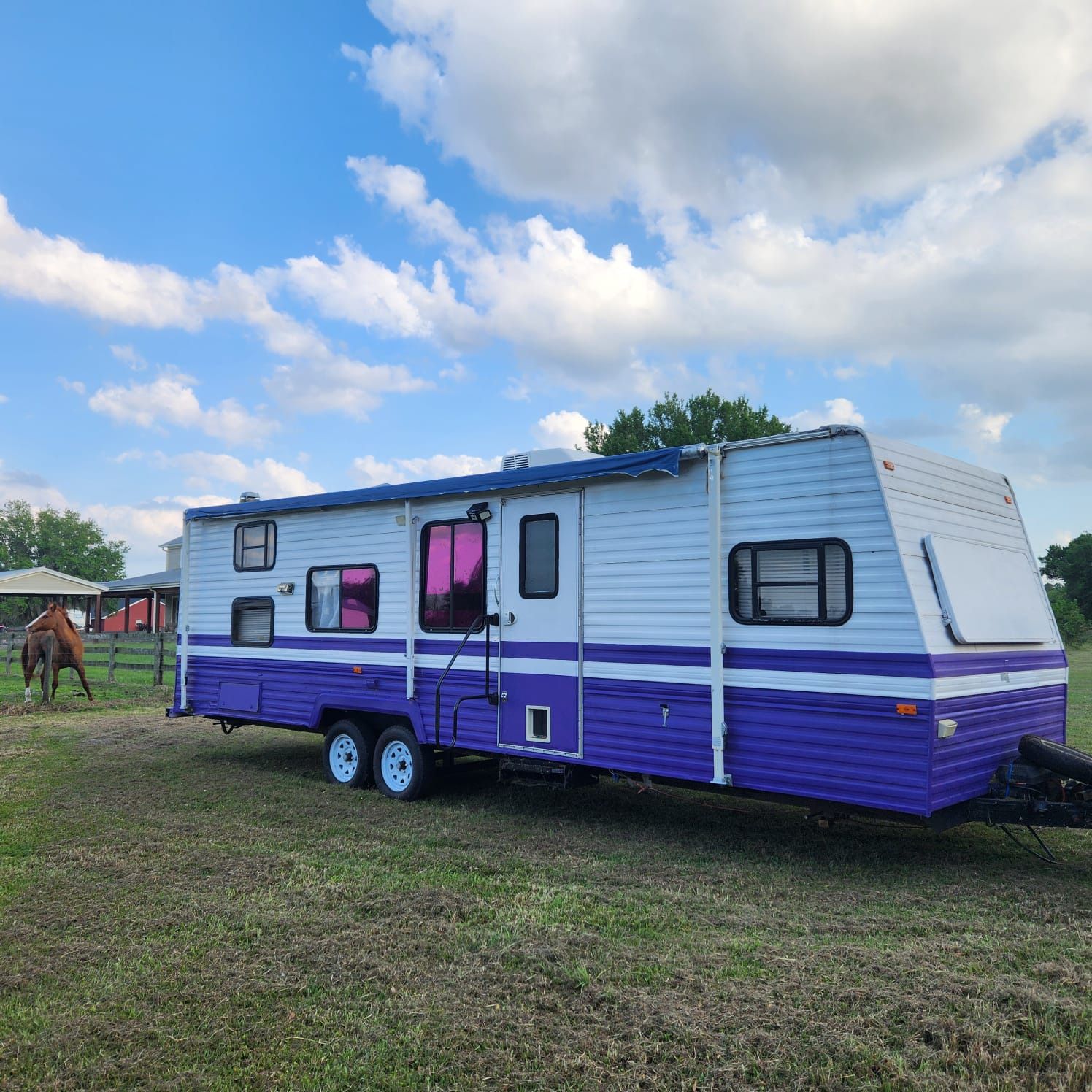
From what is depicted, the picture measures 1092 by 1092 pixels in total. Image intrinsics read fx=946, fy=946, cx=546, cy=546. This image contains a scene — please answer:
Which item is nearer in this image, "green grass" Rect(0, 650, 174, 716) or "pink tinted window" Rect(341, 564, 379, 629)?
"pink tinted window" Rect(341, 564, 379, 629)

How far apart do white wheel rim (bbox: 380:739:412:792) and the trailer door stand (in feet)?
4.21

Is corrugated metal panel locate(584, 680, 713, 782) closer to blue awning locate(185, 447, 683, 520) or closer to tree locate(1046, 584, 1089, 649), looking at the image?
blue awning locate(185, 447, 683, 520)

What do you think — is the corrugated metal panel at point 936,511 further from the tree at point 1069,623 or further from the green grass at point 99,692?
the tree at point 1069,623

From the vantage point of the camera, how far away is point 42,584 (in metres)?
22.0

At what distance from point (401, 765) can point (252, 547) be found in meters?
3.18

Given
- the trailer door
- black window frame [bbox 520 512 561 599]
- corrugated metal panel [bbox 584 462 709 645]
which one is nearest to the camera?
corrugated metal panel [bbox 584 462 709 645]

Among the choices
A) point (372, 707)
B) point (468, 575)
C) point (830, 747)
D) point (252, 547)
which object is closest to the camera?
point (830, 747)

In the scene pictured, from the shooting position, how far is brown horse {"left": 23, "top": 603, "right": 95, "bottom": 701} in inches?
689

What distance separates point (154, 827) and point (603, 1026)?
502cm

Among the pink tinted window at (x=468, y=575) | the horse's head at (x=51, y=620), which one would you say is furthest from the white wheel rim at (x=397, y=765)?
the horse's head at (x=51, y=620)

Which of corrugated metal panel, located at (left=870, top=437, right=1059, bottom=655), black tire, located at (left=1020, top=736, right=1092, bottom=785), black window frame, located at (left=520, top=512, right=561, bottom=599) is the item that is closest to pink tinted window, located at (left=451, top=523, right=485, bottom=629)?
black window frame, located at (left=520, top=512, right=561, bottom=599)

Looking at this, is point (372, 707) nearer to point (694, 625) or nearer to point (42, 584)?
point (694, 625)

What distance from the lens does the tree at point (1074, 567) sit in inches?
1890

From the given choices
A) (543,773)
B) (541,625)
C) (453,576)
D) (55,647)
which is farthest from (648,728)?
(55,647)
